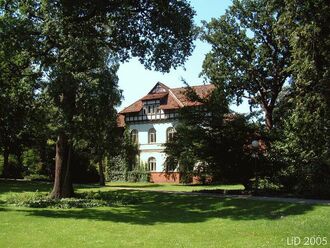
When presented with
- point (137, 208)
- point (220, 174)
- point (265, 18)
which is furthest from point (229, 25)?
point (137, 208)

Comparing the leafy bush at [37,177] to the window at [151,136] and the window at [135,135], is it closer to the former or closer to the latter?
the window at [135,135]

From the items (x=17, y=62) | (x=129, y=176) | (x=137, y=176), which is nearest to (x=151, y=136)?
(x=137, y=176)

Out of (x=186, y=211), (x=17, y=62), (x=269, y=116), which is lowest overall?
(x=186, y=211)

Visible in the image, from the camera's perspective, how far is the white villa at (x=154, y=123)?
176ft

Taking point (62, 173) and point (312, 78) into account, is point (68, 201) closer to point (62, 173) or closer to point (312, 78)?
point (62, 173)

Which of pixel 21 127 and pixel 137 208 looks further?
pixel 21 127

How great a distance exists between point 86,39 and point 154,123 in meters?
33.3

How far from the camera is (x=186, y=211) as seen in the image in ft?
67.2

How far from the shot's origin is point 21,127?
40.9 metres

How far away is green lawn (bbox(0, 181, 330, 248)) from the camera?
1242 cm

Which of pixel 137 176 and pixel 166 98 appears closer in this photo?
pixel 137 176

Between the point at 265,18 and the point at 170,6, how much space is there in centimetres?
1716

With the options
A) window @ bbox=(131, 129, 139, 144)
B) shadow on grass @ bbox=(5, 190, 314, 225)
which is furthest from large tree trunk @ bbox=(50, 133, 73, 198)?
window @ bbox=(131, 129, 139, 144)

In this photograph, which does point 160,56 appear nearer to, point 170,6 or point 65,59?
point 170,6
